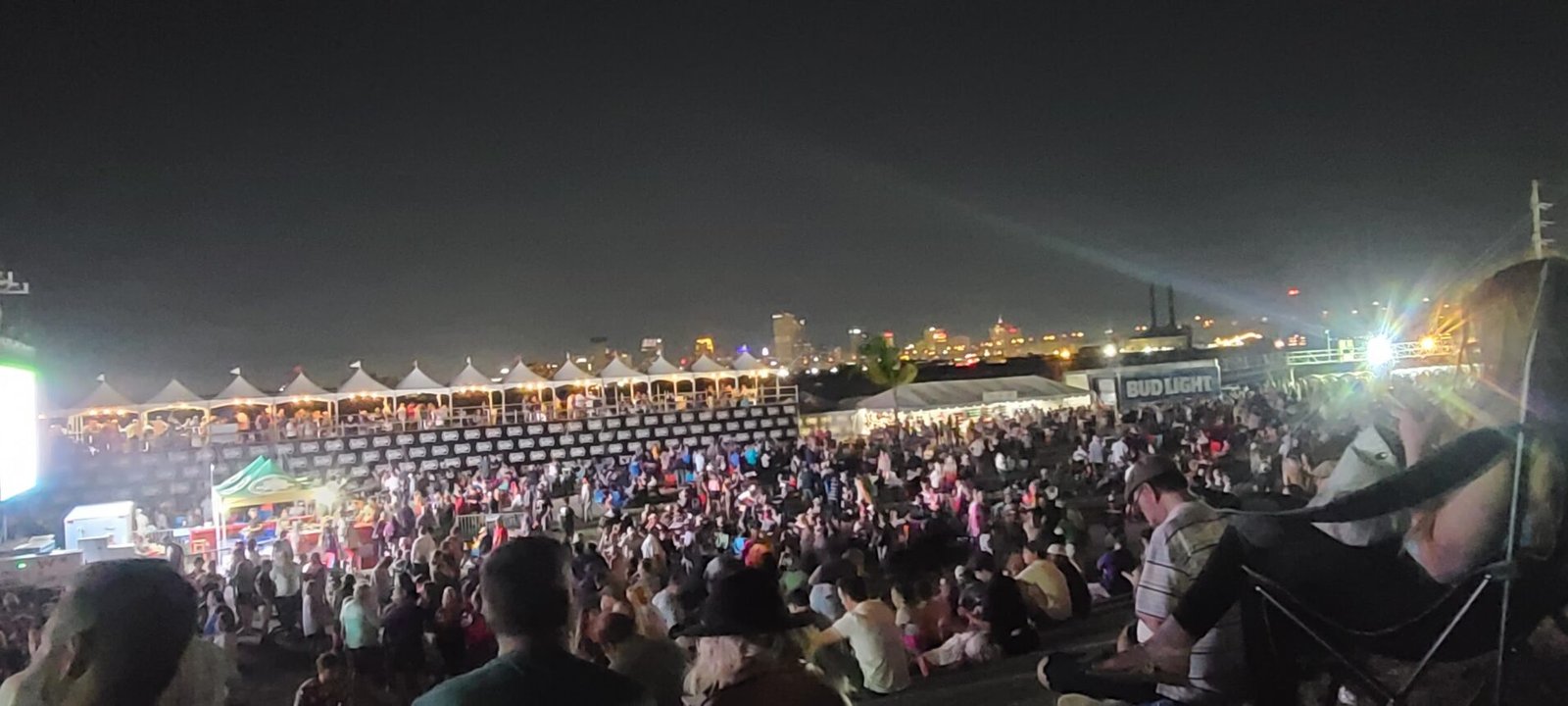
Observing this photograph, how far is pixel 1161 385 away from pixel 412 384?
20166mm

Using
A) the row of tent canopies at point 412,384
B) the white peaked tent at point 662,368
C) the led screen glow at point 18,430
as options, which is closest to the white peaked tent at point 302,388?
the row of tent canopies at point 412,384

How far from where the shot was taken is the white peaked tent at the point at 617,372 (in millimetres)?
32281

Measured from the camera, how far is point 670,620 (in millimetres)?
6762

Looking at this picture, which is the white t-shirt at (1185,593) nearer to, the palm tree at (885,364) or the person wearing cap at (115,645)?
the person wearing cap at (115,645)

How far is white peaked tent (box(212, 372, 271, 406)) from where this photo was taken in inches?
1052

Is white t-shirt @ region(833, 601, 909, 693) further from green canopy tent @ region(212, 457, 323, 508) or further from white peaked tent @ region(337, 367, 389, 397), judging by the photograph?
white peaked tent @ region(337, 367, 389, 397)

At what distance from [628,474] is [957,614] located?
1561cm

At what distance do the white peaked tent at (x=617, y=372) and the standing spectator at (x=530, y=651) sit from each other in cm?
3014

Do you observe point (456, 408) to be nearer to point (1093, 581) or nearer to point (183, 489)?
point (183, 489)

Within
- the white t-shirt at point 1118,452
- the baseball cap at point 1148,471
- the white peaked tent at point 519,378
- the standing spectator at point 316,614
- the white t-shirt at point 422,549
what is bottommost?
the standing spectator at point 316,614

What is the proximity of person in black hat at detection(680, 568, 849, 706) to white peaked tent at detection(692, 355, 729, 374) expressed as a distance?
3073 centimetres

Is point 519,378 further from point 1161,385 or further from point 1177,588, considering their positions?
point 1177,588

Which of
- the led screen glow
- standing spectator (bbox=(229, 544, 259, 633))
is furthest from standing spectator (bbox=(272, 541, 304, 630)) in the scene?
the led screen glow

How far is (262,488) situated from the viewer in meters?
15.2
